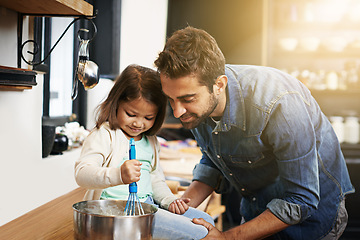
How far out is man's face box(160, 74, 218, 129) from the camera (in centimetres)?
132

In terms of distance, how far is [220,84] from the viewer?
143 centimetres

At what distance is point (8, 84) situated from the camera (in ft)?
4.66

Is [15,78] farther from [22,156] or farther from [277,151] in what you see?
[277,151]

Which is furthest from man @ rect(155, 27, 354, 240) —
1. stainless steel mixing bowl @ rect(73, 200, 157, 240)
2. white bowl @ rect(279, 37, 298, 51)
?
white bowl @ rect(279, 37, 298, 51)

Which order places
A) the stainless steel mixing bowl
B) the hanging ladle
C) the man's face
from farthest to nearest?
the hanging ladle
the man's face
the stainless steel mixing bowl

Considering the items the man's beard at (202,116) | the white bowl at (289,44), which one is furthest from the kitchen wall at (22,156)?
the white bowl at (289,44)

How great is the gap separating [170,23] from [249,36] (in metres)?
0.96

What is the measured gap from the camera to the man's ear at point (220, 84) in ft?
4.63

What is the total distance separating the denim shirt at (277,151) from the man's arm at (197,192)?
0.02 m

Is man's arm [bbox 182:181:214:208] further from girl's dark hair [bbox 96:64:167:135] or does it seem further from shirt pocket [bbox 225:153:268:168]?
girl's dark hair [bbox 96:64:167:135]

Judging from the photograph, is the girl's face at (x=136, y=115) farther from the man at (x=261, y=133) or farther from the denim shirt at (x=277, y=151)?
the denim shirt at (x=277, y=151)

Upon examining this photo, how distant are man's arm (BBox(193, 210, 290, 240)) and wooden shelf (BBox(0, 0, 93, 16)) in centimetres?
83

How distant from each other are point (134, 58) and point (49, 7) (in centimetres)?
261

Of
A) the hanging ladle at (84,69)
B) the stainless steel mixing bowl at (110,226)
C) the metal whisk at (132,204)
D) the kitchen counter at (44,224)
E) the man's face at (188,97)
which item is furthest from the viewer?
the hanging ladle at (84,69)
